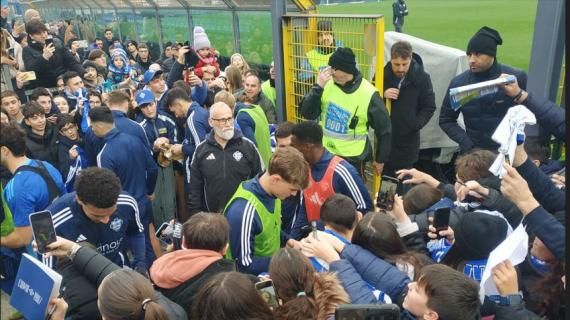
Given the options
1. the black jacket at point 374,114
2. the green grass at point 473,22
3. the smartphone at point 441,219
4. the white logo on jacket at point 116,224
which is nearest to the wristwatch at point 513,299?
the smartphone at point 441,219

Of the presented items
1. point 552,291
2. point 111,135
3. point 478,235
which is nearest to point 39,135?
point 111,135

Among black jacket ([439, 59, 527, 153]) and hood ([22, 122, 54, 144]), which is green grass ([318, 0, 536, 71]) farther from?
hood ([22, 122, 54, 144])

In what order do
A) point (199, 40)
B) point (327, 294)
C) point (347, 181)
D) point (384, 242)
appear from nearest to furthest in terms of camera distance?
point (327, 294) < point (384, 242) < point (347, 181) < point (199, 40)

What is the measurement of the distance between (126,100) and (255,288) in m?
3.36

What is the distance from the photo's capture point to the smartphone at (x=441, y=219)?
9.51 ft

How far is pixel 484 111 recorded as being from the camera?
4527 millimetres

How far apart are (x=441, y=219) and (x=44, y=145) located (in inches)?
152

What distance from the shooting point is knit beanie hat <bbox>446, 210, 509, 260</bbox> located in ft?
8.09

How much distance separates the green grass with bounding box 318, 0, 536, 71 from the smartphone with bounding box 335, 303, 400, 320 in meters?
16.8

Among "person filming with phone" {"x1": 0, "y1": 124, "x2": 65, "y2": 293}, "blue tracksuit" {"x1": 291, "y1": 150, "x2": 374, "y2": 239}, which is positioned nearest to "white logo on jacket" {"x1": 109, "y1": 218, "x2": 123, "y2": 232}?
"person filming with phone" {"x1": 0, "y1": 124, "x2": 65, "y2": 293}

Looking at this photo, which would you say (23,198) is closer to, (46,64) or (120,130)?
(120,130)

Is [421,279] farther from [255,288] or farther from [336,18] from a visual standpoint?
[336,18]

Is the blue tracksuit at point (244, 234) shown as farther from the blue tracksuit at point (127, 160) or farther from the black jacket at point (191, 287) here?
the blue tracksuit at point (127, 160)

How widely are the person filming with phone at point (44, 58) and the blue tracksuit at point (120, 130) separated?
10.1 ft
